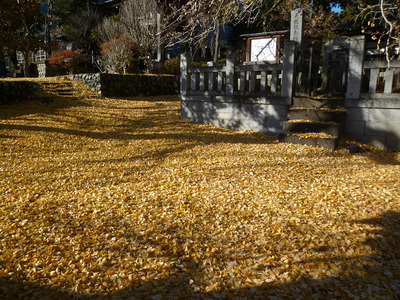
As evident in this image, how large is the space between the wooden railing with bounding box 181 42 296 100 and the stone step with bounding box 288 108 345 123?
1.50 ft

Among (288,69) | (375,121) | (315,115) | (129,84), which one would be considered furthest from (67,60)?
(375,121)

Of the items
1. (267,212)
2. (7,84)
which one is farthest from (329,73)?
(7,84)

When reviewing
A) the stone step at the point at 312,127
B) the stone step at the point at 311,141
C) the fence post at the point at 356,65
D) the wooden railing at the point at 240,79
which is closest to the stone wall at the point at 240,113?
the wooden railing at the point at 240,79

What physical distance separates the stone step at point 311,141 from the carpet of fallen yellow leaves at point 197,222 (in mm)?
199

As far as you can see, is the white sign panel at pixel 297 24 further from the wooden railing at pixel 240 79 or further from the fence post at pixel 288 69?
the fence post at pixel 288 69

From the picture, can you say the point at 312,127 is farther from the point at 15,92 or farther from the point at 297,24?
the point at 15,92

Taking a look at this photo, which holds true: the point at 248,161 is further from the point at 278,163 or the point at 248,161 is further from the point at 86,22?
the point at 86,22

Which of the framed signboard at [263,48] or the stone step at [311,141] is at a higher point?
the framed signboard at [263,48]

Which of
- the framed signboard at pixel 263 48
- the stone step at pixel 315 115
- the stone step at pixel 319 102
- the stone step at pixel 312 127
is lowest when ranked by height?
the stone step at pixel 312 127

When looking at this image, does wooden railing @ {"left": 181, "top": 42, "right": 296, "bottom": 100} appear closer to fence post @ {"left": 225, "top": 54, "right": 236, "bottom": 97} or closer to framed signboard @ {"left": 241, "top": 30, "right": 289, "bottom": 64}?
fence post @ {"left": 225, "top": 54, "right": 236, "bottom": 97}

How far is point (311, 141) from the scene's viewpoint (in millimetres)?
6809

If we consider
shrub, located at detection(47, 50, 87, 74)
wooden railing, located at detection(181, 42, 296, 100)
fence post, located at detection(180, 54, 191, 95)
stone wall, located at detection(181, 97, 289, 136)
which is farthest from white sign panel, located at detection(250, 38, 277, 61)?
shrub, located at detection(47, 50, 87, 74)

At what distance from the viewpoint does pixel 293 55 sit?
24.7ft

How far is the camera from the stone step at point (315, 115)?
714cm
